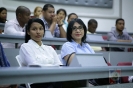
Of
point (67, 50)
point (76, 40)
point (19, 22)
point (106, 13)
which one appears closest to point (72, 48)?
point (67, 50)

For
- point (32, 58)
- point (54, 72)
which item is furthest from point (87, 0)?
point (54, 72)

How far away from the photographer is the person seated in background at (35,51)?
1.56m

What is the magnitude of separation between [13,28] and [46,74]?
164 centimetres

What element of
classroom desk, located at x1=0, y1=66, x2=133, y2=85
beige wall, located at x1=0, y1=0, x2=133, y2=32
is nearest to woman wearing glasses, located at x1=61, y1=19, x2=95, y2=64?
classroom desk, located at x1=0, y1=66, x2=133, y2=85

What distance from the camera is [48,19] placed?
2932mm

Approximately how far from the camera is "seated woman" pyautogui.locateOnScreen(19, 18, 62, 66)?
5.11 feet

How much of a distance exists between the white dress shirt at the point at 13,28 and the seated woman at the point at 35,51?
21.2 inches

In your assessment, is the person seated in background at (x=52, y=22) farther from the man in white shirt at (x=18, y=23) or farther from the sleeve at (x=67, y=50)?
the sleeve at (x=67, y=50)

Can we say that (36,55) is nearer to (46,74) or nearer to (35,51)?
(35,51)

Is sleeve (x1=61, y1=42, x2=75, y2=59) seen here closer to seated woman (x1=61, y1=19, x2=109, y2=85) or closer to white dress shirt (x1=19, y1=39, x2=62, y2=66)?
seated woman (x1=61, y1=19, x2=109, y2=85)

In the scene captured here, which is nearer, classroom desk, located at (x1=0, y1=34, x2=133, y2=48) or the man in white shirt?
classroom desk, located at (x1=0, y1=34, x2=133, y2=48)

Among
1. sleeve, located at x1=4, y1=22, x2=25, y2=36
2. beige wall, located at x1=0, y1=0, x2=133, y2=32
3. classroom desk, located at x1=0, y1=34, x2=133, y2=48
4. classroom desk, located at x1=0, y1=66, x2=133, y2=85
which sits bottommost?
classroom desk, located at x1=0, y1=66, x2=133, y2=85

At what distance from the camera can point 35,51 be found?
1.64 meters

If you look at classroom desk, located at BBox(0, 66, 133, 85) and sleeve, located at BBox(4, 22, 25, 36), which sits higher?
sleeve, located at BBox(4, 22, 25, 36)
